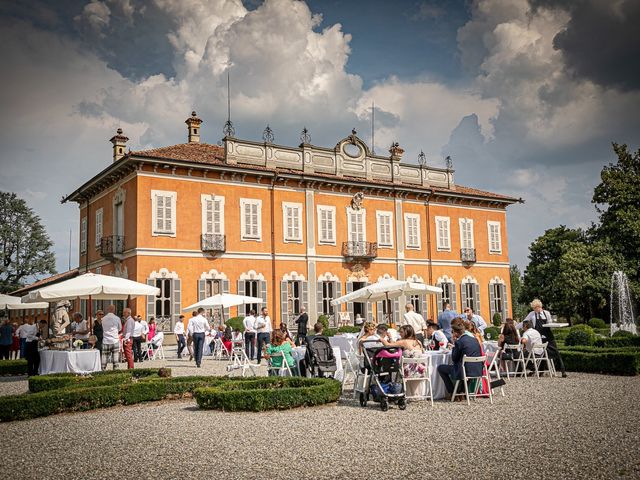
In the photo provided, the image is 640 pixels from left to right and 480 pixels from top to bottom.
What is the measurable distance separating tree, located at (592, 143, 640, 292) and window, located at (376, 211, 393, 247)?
51.5 feet

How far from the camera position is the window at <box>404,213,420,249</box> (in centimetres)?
3147

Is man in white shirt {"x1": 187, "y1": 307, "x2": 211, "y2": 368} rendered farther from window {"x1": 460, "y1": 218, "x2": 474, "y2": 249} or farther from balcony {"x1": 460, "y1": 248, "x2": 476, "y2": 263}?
window {"x1": 460, "y1": 218, "x2": 474, "y2": 249}

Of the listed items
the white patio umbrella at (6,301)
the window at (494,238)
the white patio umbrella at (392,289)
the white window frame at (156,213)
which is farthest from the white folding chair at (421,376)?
the window at (494,238)

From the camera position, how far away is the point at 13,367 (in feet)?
55.2

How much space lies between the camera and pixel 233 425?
8148 mm

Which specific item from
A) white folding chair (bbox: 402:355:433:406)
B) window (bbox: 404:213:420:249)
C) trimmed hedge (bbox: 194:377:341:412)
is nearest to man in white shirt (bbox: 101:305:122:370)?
trimmed hedge (bbox: 194:377:341:412)

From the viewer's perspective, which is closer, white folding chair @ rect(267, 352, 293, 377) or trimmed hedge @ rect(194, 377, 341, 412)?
trimmed hedge @ rect(194, 377, 341, 412)

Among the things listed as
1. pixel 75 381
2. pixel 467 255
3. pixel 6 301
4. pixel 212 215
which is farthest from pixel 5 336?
pixel 467 255

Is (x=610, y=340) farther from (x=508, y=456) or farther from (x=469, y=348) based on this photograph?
(x=508, y=456)

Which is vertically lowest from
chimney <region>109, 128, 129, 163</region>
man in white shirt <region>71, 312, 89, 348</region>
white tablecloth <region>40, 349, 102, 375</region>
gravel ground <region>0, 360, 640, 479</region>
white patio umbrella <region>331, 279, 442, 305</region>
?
gravel ground <region>0, 360, 640, 479</region>

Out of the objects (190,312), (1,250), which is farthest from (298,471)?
(1,250)

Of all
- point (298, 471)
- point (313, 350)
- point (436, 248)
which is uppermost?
point (436, 248)

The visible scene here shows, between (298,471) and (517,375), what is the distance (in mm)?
8938

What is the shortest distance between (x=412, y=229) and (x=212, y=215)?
436 inches
